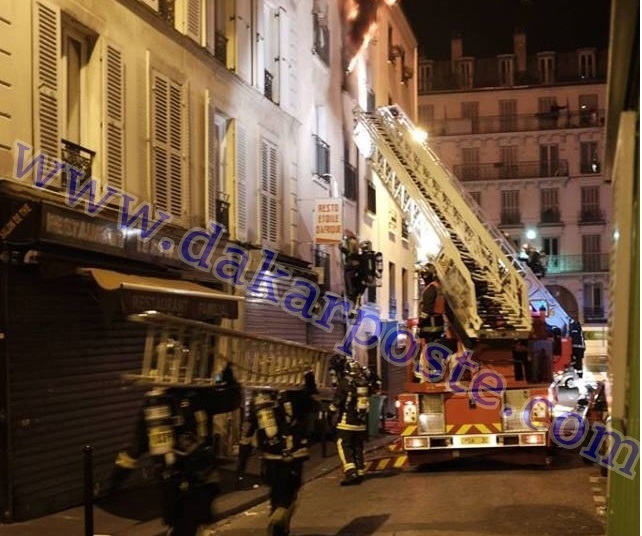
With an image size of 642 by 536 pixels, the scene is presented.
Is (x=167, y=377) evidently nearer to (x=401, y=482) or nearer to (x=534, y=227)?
(x=401, y=482)

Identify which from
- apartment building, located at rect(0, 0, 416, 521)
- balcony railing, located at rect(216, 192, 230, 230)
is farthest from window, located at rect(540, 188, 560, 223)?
balcony railing, located at rect(216, 192, 230, 230)

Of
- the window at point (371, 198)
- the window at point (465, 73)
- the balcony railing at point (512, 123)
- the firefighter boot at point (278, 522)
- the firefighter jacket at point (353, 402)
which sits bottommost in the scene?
the firefighter boot at point (278, 522)

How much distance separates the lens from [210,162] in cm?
1516

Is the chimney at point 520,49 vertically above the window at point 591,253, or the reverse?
the chimney at point 520,49

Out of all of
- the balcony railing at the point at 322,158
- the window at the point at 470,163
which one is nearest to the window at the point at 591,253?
the window at the point at 470,163

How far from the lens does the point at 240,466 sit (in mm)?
11211

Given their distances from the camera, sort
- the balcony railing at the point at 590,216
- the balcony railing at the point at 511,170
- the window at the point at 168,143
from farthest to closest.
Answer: the balcony railing at the point at 511,170 < the balcony railing at the point at 590,216 < the window at the point at 168,143

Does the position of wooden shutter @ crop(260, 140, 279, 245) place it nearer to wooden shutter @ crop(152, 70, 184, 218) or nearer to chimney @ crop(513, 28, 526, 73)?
wooden shutter @ crop(152, 70, 184, 218)

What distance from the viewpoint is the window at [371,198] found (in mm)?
25777

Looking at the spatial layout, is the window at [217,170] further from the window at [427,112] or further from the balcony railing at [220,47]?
the window at [427,112]

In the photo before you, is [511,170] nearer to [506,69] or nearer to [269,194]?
[506,69]

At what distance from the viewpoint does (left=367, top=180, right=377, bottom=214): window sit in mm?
25777

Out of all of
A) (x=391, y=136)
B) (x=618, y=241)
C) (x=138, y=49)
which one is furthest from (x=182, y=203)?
(x=618, y=241)

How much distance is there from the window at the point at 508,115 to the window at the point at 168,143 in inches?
→ 1841
